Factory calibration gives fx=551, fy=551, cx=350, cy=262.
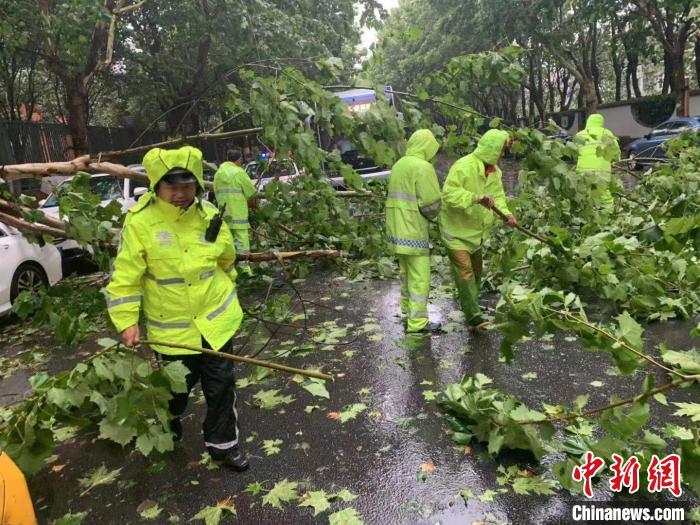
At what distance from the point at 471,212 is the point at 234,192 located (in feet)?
10.3

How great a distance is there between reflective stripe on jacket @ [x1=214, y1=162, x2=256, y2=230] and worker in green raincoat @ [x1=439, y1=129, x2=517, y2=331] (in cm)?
279

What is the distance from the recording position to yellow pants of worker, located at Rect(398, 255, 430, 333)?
4965 mm

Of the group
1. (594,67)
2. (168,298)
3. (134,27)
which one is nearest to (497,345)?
(168,298)

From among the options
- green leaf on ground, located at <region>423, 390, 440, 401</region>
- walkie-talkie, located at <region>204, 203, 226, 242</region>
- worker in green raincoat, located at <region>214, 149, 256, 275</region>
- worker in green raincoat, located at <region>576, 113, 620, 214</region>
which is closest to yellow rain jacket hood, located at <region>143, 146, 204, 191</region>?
walkie-talkie, located at <region>204, 203, 226, 242</region>

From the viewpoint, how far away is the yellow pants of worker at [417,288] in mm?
4965

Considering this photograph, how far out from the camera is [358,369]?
A: 447 cm

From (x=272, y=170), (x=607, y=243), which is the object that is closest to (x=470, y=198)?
(x=607, y=243)

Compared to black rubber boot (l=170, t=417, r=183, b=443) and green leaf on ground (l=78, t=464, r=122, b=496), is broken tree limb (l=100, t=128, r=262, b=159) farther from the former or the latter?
green leaf on ground (l=78, t=464, r=122, b=496)

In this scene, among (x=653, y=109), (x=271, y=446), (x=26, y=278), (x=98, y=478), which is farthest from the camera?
(x=653, y=109)

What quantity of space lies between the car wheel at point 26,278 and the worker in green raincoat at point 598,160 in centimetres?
625

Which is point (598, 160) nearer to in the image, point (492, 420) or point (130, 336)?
point (492, 420)

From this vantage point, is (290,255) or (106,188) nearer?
(290,255)

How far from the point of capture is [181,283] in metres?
2.96

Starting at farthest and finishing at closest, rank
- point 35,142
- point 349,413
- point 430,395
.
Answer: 1. point 35,142
2. point 430,395
3. point 349,413
